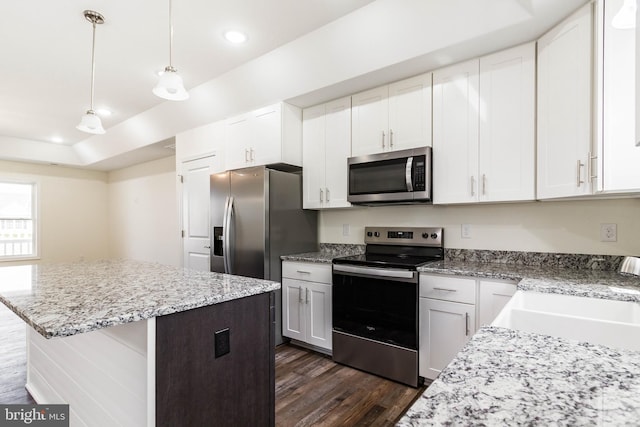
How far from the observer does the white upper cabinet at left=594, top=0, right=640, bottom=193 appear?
1.53m

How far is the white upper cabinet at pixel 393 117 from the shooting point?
251 centimetres

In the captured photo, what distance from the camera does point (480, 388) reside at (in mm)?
608

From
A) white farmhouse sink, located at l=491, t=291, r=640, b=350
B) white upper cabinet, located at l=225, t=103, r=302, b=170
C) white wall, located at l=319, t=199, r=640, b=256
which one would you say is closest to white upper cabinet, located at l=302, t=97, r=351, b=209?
white upper cabinet, located at l=225, t=103, r=302, b=170

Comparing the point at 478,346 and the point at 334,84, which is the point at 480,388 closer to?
the point at 478,346

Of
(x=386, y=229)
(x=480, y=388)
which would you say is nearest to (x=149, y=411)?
(x=480, y=388)

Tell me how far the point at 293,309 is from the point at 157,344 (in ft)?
6.53

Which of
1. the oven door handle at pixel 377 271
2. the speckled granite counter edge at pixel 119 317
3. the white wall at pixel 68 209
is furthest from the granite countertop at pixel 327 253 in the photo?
the white wall at pixel 68 209

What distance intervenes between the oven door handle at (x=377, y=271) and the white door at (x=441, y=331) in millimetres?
207

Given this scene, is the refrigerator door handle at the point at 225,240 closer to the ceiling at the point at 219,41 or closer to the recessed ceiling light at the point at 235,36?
the ceiling at the point at 219,41

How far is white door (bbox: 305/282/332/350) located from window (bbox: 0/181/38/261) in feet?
19.0

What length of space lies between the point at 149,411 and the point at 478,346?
3.57 feet

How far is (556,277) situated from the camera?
6.02 ft

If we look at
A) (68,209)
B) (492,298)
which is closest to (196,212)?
(492,298)

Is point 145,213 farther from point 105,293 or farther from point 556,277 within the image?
point 556,277
